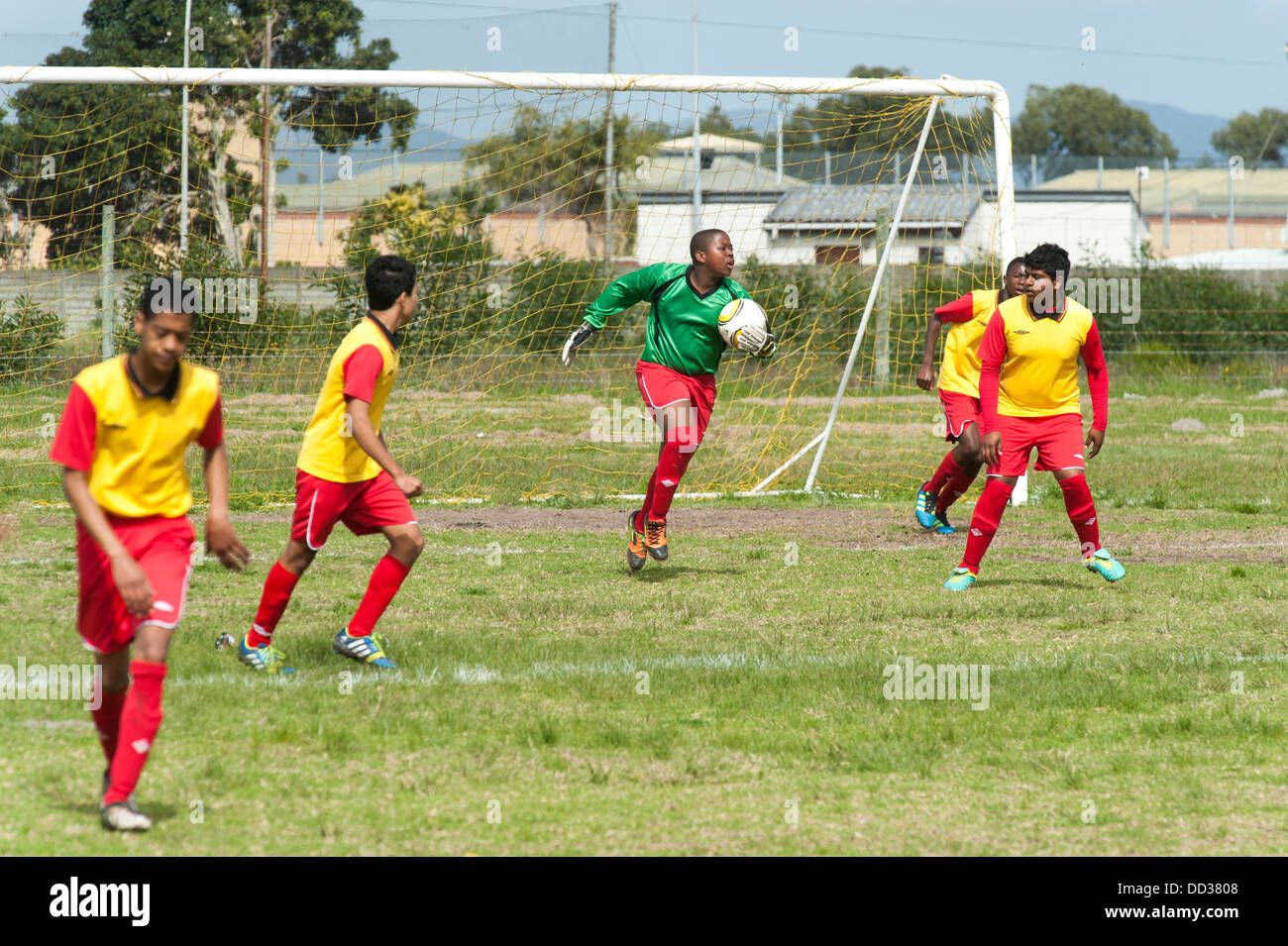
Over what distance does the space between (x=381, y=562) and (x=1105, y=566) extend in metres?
4.27

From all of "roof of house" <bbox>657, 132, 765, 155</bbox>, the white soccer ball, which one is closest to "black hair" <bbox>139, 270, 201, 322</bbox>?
the white soccer ball

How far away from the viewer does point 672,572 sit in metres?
8.52

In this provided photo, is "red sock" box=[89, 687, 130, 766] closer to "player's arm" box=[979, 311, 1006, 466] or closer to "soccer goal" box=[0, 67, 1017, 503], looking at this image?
"player's arm" box=[979, 311, 1006, 466]

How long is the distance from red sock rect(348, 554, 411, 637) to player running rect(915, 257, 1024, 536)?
17.2ft

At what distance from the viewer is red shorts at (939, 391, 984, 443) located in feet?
33.0

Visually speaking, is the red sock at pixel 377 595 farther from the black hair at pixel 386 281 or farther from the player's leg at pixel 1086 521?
the player's leg at pixel 1086 521

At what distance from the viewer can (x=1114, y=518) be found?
10.8 m

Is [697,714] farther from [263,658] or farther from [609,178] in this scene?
[609,178]

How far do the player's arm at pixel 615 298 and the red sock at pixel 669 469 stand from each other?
819 millimetres

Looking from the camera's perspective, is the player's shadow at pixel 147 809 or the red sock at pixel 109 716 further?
the red sock at pixel 109 716

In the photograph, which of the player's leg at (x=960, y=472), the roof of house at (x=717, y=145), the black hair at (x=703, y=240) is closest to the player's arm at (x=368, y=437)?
the black hair at (x=703, y=240)

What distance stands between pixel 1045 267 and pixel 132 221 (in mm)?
8959

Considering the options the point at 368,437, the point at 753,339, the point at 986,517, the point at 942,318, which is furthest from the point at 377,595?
the point at 942,318

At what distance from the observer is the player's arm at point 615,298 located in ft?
27.5
